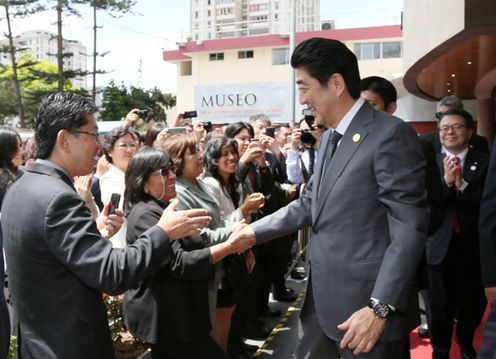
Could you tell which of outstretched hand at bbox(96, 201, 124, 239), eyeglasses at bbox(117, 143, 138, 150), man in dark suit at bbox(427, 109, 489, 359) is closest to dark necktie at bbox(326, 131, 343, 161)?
outstretched hand at bbox(96, 201, 124, 239)

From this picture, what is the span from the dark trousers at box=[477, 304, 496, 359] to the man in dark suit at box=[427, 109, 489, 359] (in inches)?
62.5

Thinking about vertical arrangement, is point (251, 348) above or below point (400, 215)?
below

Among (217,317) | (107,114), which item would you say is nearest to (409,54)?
(217,317)

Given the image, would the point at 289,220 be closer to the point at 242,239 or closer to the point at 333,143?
the point at 242,239

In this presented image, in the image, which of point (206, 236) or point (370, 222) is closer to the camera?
point (370, 222)

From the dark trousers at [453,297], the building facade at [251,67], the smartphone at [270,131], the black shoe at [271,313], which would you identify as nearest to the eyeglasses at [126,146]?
the black shoe at [271,313]

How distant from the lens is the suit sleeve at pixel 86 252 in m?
1.68

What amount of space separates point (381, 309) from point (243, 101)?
27692 millimetres

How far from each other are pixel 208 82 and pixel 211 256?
33.6 metres

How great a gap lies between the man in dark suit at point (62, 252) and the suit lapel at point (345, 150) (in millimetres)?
606

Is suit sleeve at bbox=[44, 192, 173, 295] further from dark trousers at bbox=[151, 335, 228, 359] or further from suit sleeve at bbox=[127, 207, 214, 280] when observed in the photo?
dark trousers at bbox=[151, 335, 228, 359]

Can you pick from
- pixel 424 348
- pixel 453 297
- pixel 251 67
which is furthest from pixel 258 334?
pixel 251 67

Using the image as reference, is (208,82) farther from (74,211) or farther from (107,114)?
(74,211)

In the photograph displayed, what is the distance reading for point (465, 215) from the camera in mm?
3725
